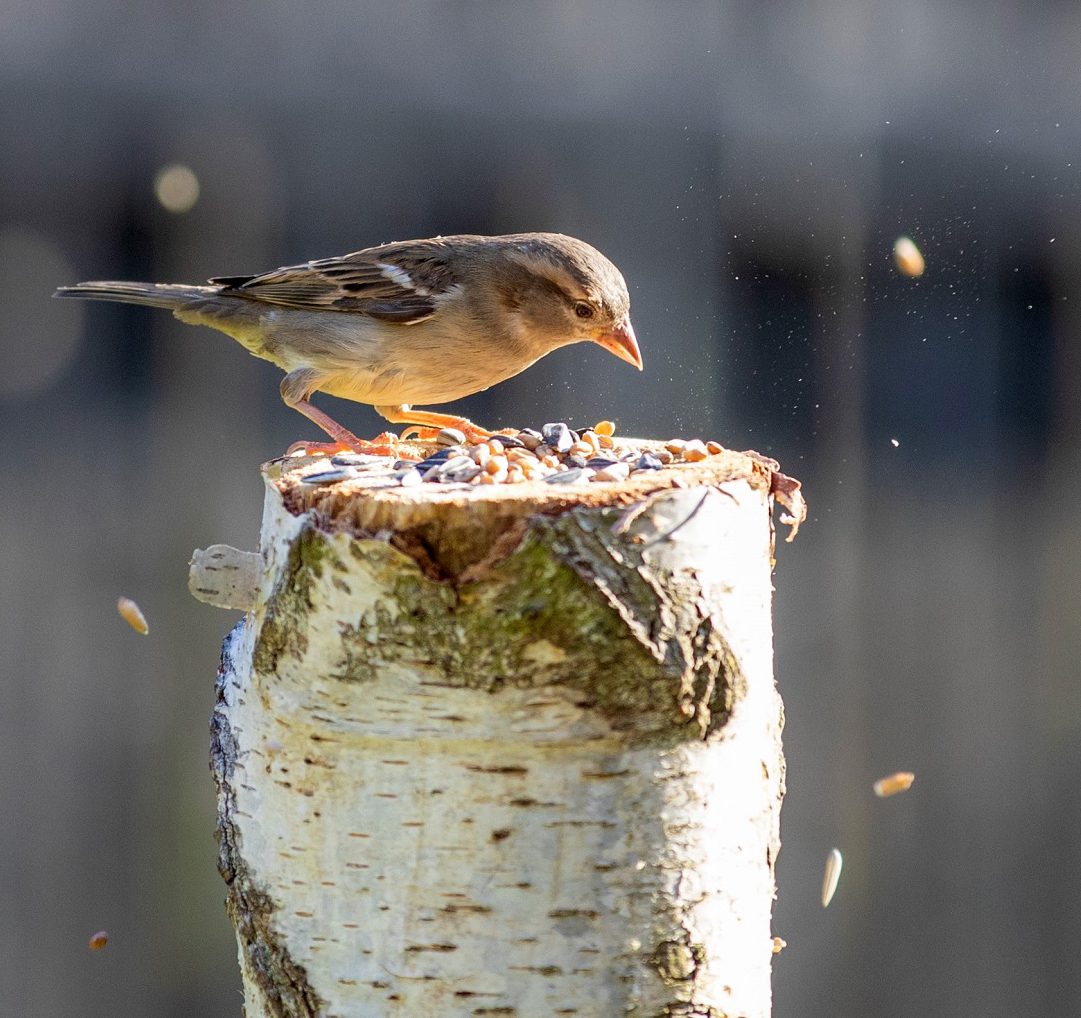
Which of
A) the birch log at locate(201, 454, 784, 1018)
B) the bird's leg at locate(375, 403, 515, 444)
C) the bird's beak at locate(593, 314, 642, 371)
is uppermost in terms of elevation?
the bird's beak at locate(593, 314, 642, 371)

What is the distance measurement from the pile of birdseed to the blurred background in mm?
1824

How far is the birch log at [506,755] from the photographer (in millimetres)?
1712

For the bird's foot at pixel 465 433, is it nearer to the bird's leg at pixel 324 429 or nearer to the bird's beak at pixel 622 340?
the bird's leg at pixel 324 429

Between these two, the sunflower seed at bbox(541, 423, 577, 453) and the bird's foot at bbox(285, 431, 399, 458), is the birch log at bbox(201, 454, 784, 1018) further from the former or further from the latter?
the bird's foot at bbox(285, 431, 399, 458)

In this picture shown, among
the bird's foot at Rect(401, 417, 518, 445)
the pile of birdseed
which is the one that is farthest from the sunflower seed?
the bird's foot at Rect(401, 417, 518, 445)

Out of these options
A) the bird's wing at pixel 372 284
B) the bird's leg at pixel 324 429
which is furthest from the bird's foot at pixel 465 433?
the bird's wing at pixel 372 284

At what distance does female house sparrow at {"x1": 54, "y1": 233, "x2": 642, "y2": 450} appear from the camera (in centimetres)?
334

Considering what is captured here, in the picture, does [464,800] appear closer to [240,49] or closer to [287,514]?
[287,514]

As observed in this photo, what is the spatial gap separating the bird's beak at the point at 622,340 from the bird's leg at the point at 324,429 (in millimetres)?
728

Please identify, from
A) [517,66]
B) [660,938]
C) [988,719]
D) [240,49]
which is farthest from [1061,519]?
[660,938]

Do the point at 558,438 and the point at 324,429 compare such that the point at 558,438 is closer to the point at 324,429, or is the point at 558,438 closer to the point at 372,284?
the point at 324,429

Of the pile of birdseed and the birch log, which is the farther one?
the pile of birdseed

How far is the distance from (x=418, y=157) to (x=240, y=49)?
778 millimetres

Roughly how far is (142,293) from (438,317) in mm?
983
